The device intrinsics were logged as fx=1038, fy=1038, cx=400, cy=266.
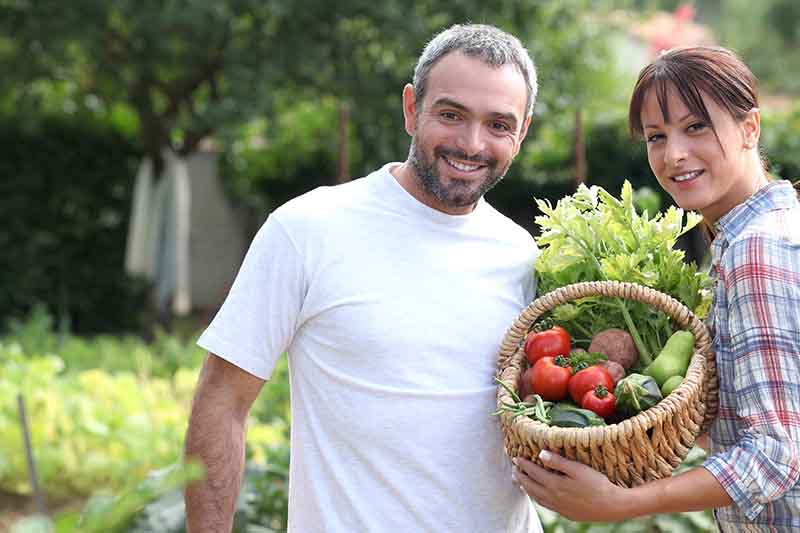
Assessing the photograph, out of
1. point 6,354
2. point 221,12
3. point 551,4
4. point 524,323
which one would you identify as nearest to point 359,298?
point 524,323

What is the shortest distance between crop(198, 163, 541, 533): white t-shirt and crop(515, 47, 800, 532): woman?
0.72ft

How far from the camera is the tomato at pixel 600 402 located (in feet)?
6.31

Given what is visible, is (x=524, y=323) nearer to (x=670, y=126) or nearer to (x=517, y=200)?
(x=670, y=126)

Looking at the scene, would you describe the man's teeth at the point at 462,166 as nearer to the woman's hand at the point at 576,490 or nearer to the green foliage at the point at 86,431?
the woman's hand at the point at 576,490

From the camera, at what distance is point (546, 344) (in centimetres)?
209

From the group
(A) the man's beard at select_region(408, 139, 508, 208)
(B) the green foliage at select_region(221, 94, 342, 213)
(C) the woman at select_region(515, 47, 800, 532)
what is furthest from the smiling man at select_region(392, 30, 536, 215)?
(B) the green foliage at select_region(221, 94, 342, 213)

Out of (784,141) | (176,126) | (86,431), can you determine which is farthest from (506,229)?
(176,126)

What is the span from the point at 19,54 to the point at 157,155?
1581 mm

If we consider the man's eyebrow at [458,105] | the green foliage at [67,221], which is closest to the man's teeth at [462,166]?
the man's eyebrow at [458,105]

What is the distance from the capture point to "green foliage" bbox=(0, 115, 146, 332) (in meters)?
9.82

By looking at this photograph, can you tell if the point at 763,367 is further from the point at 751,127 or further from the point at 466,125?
the point at 466,125

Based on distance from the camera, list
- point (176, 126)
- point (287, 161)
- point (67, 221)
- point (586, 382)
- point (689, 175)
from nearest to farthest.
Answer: point (586, 382), point (689, 175), point (176, 126), point (67, 221), point (287, 161)

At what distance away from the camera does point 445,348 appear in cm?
216

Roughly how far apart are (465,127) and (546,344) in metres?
0.49
